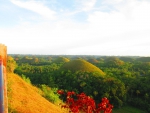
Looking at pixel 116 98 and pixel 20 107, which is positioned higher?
pixel 20 107

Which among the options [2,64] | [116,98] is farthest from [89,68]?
[2,64]

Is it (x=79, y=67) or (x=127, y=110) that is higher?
(x=79, y=67)

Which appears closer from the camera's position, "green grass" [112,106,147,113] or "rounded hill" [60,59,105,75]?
"green grass" [112,106,147,113]

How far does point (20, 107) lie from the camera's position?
10.1 m

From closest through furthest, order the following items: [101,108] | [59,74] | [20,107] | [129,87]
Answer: [101,108] < [20,107] < [129,87] < [59,74]

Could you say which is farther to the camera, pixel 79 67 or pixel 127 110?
pixel 79 67

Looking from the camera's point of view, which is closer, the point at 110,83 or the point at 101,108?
the point at 101,108

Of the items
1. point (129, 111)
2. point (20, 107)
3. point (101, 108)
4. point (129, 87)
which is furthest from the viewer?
point (129, 87)

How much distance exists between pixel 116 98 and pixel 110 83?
9.96 feet

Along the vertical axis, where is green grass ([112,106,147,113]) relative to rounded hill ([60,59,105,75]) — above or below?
below

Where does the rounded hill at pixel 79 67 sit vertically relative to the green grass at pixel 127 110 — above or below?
above

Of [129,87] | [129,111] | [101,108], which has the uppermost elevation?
[101,108]

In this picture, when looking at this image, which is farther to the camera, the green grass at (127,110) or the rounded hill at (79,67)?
the rounded hill at (79,67)

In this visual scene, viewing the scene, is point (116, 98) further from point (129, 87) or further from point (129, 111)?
point (129, 87)
